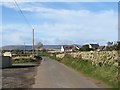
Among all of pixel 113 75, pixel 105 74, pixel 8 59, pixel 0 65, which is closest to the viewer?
pixel 113 75

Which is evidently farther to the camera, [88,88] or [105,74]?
[105,74]

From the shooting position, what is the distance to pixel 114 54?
30.0 m

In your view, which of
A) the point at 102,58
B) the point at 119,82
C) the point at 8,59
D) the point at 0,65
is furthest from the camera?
the point at 8,59

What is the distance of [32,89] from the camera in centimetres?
1959

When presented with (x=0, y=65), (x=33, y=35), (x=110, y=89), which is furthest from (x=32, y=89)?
(x=33, y=35)

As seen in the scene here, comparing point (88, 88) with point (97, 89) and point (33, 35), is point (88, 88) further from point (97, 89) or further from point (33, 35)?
point (33, 35)

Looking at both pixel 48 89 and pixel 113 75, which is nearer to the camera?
pixel 48 89

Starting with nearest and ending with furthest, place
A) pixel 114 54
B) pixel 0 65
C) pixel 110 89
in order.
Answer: pixel 110 89, pixel 114 54, pixel 0 65

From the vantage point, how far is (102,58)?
3394cm

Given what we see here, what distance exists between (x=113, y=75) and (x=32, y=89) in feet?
20.8

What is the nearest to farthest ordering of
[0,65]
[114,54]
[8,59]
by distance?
1. [114,54]
2. [0,65]
3. [8,59]

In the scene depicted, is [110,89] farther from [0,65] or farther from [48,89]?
[0,65]

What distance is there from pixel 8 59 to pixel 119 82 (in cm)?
4283

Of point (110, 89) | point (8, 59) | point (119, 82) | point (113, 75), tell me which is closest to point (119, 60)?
point (113, 75)
